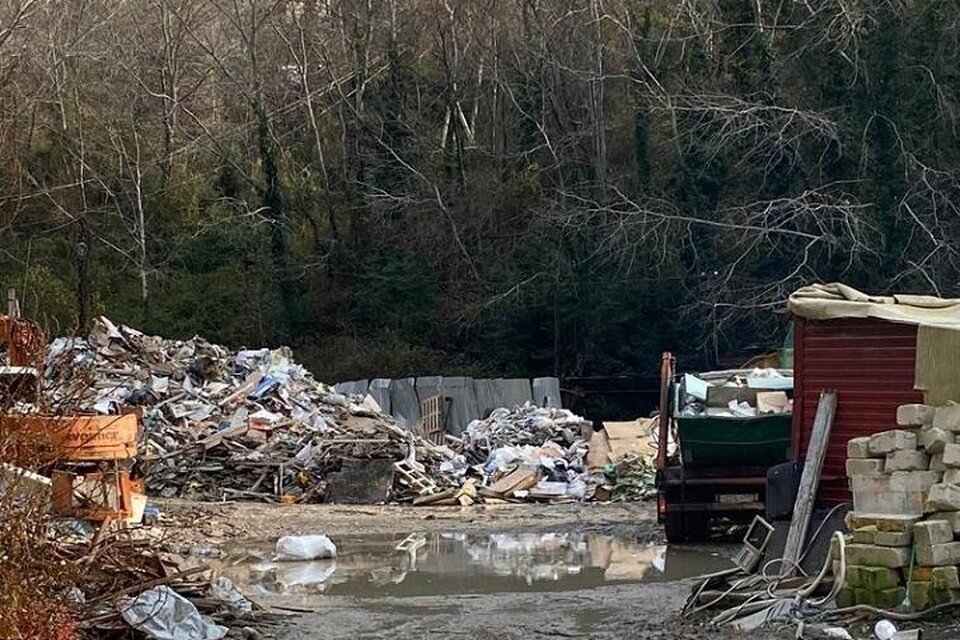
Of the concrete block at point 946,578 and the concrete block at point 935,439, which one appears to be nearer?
the concrete block at point 946,578

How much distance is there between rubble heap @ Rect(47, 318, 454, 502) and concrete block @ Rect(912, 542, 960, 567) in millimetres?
14425

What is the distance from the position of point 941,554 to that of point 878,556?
47 centimetres

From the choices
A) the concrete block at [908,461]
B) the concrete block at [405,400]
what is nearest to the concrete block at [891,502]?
the concrete block at [908,461]

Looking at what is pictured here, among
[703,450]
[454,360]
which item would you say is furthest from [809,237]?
[703,450]

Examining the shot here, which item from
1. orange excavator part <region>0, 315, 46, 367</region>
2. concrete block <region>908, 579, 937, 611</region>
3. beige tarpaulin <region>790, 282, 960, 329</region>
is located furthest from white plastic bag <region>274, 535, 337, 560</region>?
concrete block <region>908, 579, 937, 611</region>

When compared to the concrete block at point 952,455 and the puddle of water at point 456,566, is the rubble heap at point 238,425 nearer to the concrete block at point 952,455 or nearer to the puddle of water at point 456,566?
the puddle of water at point 456,566

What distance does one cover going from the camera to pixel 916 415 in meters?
10.1

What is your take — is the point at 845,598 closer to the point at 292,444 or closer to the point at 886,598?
the point at 886,598

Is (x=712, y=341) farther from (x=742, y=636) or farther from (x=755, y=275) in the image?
(x=742, y=636)

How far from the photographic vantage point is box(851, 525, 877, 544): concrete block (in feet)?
32.1

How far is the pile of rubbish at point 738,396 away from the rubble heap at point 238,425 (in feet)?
24.6

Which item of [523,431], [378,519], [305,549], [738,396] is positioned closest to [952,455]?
[738,396]

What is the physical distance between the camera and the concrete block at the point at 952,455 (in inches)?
383

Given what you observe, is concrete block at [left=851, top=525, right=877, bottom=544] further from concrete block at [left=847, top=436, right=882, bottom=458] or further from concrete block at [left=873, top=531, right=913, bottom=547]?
concrete block at [left=847, top=436, right=882, bottom=458]
